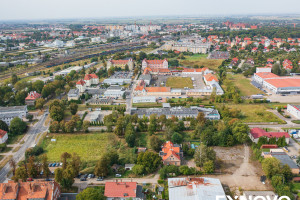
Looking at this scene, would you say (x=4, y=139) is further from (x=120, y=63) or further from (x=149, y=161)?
(x=120, y=63)

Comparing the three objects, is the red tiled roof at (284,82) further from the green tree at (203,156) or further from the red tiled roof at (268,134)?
the green tree at (203,156)

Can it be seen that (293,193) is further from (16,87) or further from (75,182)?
(16,87)

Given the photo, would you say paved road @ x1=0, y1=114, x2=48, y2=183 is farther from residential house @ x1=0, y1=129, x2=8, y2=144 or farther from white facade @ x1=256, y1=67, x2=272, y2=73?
white facade @ x1=256, y1=67, x2=272, y2=73

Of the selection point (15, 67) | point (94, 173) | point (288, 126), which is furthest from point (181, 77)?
point (15, 67)

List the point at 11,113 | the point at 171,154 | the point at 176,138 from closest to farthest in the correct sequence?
the point at 171,154
the point at 176,138
the point at 11,113

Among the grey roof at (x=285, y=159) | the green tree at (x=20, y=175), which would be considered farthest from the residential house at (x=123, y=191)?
the grey roof at (x=285, y=159)

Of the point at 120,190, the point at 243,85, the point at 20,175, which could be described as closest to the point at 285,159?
the point at 120,190
